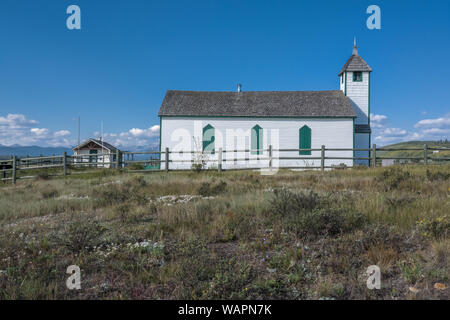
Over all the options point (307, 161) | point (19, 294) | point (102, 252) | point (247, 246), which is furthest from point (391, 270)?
point (307, 161)

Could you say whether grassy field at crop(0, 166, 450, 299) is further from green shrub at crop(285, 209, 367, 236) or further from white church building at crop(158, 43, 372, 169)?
white church building at crop(158, 43, 372, 169)

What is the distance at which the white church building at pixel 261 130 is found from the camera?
20656mm

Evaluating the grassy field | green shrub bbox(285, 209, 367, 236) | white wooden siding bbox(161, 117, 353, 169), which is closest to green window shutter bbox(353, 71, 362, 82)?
white wooden siding bbox(161, 117, 353, 169)

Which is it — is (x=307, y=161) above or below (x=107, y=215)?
above

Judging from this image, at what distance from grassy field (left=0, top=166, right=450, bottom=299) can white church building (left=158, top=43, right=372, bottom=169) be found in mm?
14566

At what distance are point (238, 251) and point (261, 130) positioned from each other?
1789 cm

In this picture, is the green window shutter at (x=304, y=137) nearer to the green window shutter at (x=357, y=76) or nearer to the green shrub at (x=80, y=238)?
the green window shutter at (x=357, y=76)

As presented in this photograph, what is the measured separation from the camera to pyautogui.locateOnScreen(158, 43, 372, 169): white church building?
20656mm

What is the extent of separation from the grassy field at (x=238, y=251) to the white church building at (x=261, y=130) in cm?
1457

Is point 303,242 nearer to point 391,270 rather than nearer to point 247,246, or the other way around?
point 247,246

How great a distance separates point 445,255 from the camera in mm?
3389

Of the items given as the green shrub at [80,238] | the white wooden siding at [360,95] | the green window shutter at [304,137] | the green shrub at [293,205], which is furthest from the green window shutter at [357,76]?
the green shrub at [80,238]
